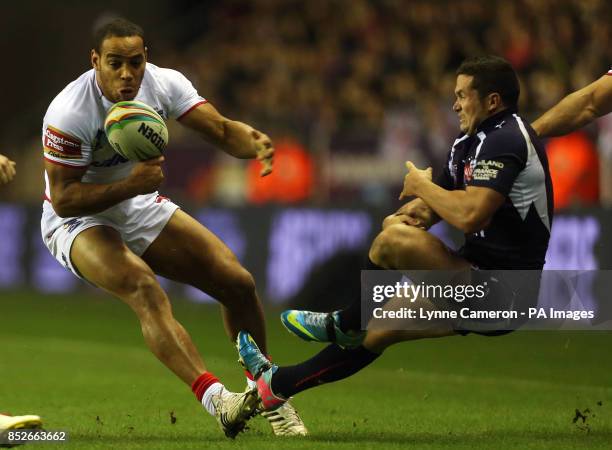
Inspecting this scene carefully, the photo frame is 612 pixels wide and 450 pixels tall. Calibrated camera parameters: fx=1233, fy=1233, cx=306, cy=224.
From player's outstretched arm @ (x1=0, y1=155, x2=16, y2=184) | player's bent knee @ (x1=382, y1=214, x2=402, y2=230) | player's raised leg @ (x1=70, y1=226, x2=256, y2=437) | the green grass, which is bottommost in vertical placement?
the green grass

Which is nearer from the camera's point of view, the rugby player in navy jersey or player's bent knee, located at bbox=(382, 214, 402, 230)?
the rugby player in navy jersey

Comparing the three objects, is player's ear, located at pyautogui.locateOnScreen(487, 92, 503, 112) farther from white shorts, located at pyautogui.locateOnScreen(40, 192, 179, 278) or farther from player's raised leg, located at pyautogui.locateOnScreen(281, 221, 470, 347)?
white shorts, located at pyautogui.locateOnScreen(40, 192, 179, 278)

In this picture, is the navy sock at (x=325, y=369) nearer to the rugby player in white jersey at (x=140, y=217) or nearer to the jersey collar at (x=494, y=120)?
the rugby player in white jersey at (x=140, y=217)

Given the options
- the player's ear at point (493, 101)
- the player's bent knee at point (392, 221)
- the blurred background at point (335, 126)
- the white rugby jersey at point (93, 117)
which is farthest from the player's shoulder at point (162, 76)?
the blurred background at point (335, 126)

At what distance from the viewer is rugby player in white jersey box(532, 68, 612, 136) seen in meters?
7.62

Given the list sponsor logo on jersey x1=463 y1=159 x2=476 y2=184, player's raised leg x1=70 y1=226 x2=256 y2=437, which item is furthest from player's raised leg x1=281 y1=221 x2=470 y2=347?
player's raised leg x1=70 y1=226 x2=256 y2=437

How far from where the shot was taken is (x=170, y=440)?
6676 mm

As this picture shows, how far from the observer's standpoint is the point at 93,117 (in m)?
7.00

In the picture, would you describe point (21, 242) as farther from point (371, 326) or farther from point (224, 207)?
point (371, 326)

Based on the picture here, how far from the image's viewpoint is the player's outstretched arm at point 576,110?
25.0 feet

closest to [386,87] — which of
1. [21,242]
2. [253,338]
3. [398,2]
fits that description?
[398,2]

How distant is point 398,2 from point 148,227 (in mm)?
12449

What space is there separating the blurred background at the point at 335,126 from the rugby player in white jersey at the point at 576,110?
447 centimetres

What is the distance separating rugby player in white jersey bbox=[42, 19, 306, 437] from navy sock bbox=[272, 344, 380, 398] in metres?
0.25
